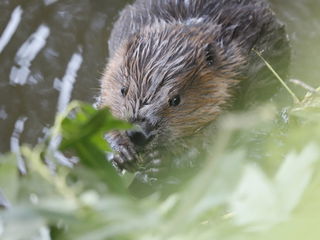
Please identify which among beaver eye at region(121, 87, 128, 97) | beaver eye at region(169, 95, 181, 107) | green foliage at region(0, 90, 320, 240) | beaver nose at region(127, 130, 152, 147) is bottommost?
green foliage at region(0, 90, 320, 240)

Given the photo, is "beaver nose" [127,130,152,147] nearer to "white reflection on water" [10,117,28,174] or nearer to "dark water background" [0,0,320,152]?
"white reflection on water" [10,117,28,174]

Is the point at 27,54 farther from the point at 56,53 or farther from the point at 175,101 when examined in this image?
the point at 175,101

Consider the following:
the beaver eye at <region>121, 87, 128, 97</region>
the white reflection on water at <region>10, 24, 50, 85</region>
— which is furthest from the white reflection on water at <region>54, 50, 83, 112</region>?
the beaver eye at <region>121, 87, 128, 97</region>

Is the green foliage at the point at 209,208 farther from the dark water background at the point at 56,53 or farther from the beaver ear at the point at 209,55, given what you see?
the dark water background at the point at 56,53

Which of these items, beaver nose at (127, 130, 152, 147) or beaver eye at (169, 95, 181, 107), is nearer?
beaver nose at (127, 130, 152, 147)

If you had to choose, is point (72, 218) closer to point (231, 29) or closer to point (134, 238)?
point (134, 238)

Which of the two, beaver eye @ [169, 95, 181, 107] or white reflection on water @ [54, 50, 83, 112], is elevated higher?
white reflection on water @ [54, 50, 83, 112]

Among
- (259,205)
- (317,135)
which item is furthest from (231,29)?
(259,205)
